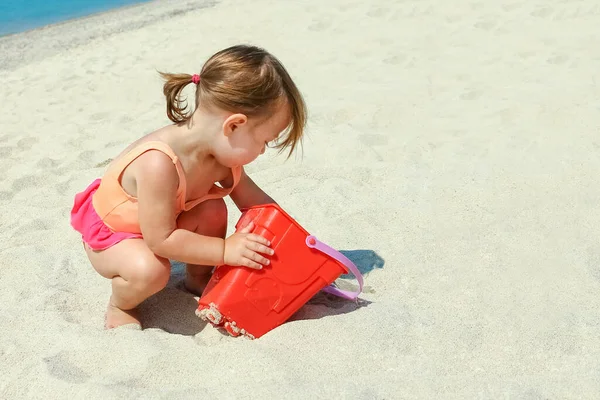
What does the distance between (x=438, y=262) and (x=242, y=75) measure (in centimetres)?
99

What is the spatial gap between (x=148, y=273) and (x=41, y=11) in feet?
26.8

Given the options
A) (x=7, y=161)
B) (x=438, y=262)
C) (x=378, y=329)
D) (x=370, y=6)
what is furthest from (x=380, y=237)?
(x=370, y=6)

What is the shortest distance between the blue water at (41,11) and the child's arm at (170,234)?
6869mm

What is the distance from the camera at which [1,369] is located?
1911 millimetres

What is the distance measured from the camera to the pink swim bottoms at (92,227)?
2.21 meters

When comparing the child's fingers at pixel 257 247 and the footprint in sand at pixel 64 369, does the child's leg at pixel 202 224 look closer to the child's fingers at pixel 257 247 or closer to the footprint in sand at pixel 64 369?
the child's fingers at pixel 257 247

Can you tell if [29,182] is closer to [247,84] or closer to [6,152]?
[6,152]

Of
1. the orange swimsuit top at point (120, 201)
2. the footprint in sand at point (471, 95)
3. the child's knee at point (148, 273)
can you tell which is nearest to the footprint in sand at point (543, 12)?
the footprint in sand at point (471, 95)

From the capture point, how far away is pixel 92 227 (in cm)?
228

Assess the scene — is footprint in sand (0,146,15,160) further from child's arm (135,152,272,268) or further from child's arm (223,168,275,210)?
child's arm (135,152,272,268)

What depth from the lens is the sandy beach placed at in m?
1.86

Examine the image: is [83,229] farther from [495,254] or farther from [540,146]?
[540,146]

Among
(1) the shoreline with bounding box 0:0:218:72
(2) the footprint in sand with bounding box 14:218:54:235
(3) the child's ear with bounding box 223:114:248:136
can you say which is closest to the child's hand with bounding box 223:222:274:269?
(3) the child's ear with bounding box 223:114:248:136

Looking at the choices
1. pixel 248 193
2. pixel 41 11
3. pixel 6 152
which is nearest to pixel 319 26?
pixel 6 152
